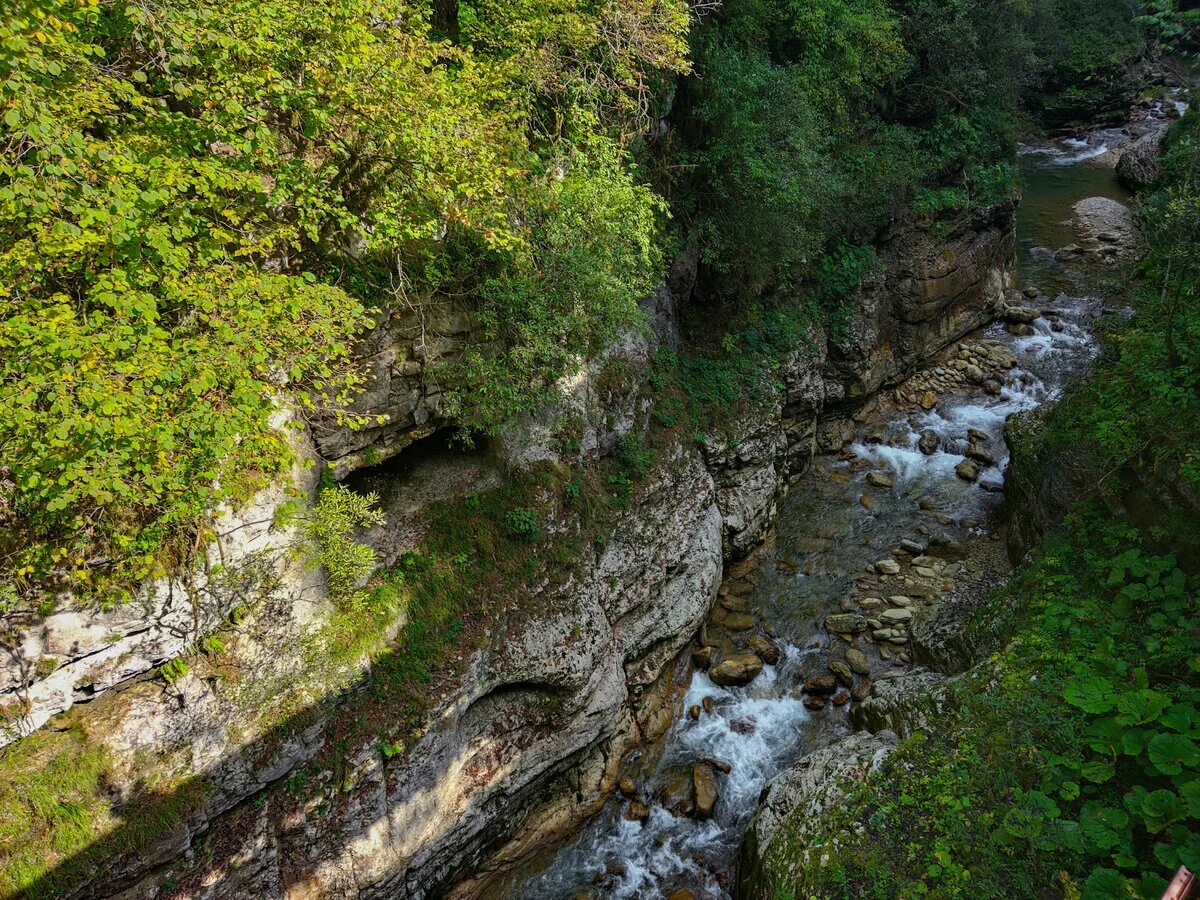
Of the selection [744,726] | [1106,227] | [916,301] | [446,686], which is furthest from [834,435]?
[1106,227]

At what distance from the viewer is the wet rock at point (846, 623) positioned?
11133 millimetres

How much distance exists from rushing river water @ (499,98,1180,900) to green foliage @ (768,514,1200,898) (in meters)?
2.39

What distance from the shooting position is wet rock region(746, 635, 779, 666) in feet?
35.3

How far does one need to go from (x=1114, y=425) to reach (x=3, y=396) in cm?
1237

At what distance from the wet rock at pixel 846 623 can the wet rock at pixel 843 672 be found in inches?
31.4

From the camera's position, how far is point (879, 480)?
47.5 ft

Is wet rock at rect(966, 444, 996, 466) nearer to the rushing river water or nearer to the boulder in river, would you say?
the rushing river water

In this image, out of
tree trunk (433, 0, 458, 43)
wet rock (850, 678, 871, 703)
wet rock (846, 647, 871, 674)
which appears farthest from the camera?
wet rock (846, 647, 871, 674)

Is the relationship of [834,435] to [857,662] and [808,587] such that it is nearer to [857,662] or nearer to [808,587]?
[808,587]

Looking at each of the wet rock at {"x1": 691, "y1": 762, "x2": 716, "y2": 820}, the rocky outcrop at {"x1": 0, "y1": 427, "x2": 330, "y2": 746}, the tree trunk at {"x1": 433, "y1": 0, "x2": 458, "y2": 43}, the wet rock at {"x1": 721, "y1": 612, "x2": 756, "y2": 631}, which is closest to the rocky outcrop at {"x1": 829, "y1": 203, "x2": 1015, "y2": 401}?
the wet rock at {"x1": 721, "y1": 612, "x2": 756, "y2": 631}

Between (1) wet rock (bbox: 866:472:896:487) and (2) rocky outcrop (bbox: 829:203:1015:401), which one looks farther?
(2) rocky outcrop (bbox: 829:203:1015:401)

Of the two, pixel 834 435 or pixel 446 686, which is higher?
pixel 834 435

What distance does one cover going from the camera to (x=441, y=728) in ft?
24.5

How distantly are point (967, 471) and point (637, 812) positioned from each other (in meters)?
11.3
